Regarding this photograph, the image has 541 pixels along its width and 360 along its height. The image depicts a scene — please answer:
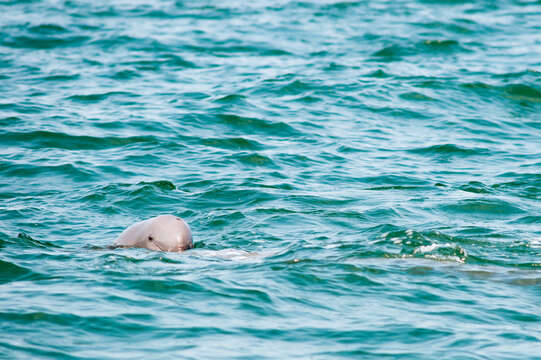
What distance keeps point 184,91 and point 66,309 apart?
10.7 m

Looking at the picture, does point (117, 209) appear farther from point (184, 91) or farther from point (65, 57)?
point (65, 57)

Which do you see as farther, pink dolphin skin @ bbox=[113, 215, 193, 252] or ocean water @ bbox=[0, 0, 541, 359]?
pink dolphin skin @ bbox=[113, 215, 193, 252]

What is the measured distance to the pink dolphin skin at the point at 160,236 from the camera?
8.76 metres

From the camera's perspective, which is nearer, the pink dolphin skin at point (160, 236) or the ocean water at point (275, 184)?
the ocean water at point (275, 184)

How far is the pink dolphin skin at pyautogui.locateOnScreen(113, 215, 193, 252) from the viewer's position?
8.76 m

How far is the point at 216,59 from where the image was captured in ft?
66.2

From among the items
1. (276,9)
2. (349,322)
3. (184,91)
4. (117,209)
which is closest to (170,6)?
(276,9)

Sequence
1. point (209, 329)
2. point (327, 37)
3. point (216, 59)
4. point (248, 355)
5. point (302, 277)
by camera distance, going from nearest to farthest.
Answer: point (248, 355) < point (209, 329) < point (302, 277) < point (216, 59) < point (327, 37)

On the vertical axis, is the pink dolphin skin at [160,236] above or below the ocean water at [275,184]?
above

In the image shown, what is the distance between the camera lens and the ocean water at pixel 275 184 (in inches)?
274

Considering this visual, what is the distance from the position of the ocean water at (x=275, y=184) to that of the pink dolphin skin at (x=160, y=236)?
6.3 inches

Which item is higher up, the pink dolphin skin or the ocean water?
the pink dolphin skin

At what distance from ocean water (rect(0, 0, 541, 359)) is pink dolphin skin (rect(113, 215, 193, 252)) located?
0.53ft

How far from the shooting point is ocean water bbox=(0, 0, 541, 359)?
695 cm
